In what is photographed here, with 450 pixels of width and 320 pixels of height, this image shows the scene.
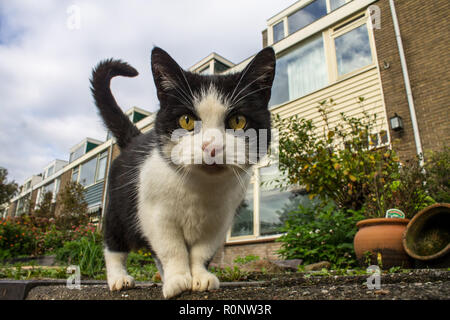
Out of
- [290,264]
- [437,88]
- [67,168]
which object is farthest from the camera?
[67,168]

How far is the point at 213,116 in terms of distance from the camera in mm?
1429

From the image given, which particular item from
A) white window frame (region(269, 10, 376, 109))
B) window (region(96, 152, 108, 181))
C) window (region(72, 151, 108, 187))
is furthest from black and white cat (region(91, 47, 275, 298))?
window (region(96, 152, 108, 181))

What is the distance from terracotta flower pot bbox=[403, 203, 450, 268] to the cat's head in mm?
2139

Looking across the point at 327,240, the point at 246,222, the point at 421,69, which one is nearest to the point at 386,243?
the point at 327,240

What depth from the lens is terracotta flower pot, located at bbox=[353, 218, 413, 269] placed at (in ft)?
9.97

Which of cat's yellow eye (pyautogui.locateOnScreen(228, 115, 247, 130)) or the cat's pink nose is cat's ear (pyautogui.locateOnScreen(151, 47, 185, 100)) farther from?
the cat's pink nose

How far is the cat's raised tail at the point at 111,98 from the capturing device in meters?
2.12

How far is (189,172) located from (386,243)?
103 inches

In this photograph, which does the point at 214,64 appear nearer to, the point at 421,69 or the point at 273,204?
the point at 273,204

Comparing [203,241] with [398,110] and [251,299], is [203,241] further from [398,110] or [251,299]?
[398,110]

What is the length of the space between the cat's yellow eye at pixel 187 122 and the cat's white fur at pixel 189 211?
0.06 metres
